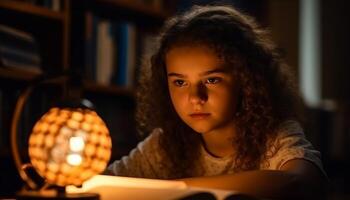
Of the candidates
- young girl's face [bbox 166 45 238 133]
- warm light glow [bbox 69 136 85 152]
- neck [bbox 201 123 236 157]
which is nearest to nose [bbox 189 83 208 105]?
young girl's face [bbox 166 45 238 133]

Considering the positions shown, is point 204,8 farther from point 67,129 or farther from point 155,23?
point 155,23

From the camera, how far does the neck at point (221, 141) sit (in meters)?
1.58

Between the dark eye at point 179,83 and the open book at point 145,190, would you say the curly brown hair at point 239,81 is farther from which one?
the open book at point 145,190

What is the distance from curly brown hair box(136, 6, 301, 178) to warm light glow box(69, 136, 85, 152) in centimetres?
56

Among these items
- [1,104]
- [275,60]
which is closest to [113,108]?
[1,104]

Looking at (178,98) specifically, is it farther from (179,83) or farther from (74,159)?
(74,159)

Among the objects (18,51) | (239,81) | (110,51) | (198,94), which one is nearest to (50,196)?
(198,94)

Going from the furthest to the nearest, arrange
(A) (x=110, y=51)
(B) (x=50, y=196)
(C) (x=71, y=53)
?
(A) (x=110, y=51)
(C) (x=71, y=53)
(B) (x=50, y=196)

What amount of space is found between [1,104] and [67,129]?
1.21m

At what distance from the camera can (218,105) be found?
1.47m

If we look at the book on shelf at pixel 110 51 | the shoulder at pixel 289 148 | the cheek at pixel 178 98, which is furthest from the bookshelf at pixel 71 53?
the shoulder at pixel 289 148

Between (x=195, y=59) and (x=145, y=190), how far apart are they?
0.50m

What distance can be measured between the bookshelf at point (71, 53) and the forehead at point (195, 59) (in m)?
0.74

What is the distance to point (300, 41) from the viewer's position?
3.81 meters
